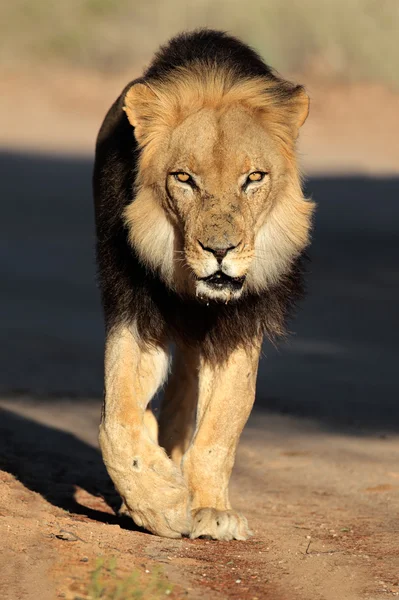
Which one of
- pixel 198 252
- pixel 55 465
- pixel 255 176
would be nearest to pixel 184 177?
pixel 255 176

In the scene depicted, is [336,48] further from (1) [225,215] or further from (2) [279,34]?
(1) [225,215]

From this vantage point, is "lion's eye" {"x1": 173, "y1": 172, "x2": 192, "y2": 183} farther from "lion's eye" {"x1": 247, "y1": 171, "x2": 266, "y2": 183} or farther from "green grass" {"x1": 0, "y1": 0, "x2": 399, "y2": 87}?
"green grass" {"x1": 0, "y1": 0, "x2": 399, "y2": 87}

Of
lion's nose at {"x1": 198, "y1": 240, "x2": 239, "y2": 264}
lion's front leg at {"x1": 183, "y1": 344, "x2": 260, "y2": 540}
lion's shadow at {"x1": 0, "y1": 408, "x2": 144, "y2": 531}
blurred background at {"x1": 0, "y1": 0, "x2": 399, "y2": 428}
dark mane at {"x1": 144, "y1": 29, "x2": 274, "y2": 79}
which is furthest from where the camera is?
blurred background at {"x1": 0, "y1": 0, "x2": 399, "y2": 428}

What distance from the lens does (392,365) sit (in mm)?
12391

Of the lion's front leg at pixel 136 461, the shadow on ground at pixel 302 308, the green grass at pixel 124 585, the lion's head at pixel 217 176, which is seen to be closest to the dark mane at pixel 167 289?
the lion's head at pixel 217 176

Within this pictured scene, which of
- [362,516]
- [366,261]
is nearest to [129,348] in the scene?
[362,516]

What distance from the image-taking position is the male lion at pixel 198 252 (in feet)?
18.2

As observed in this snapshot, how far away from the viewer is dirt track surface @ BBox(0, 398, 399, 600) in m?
4.71

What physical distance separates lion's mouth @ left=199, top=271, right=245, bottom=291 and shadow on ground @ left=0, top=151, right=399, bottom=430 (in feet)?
14.7

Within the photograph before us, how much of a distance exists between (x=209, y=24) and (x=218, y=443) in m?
25.4

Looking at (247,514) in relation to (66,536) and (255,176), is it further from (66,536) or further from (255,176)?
(255,176)

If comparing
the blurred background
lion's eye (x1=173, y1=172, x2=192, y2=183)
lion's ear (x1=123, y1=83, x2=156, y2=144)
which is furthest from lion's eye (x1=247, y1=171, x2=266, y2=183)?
the blurred background

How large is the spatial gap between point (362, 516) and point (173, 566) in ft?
6.66

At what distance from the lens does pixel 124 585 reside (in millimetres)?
4203
